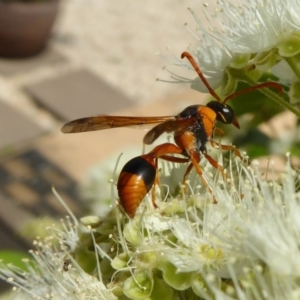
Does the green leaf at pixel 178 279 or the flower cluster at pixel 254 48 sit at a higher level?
the flower cluster at pixel 254 48

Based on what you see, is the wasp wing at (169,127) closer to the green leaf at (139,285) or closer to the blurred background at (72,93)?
the green leaf at (139,285)

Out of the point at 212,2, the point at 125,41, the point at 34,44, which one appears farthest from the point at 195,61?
the point at 212,2

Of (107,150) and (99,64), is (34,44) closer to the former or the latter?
(99,64)

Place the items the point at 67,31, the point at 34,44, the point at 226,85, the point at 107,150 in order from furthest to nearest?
the point at 67,31 < the point at 34,44 < the point at 107,150 < the point at 226,85

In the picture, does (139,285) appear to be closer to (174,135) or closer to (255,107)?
(174,135)

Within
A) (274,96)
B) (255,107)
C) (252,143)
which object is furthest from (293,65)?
(252,143)

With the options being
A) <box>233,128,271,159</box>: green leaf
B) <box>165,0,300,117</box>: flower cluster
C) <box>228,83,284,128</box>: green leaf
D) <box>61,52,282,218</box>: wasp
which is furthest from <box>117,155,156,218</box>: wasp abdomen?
<box>233,128,271,159</box>: green leaf

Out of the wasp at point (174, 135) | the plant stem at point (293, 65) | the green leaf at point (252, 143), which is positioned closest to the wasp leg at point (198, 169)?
the wasp at point (174, 135)
